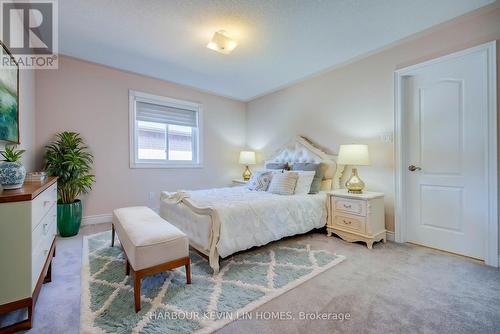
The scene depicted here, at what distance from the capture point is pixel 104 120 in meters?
3.59

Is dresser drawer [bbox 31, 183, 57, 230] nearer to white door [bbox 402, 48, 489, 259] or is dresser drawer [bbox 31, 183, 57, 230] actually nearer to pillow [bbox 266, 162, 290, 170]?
pillow [bbox 266, 162, 290, 170]

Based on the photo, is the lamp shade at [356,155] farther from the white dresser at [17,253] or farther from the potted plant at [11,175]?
the potted plant at [11,175]

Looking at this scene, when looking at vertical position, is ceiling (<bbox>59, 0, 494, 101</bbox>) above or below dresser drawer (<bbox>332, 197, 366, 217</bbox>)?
above

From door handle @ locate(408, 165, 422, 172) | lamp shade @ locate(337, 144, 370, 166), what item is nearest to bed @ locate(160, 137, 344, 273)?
lamp shade @ locate(337, 144, 370, 166)

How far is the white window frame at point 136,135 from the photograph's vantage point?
3.83 metres

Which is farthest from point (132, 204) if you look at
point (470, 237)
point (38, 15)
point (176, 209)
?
point (470, 237)

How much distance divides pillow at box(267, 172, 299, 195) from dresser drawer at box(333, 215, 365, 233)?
70cm

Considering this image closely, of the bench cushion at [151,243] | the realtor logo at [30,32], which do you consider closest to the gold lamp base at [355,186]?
the bench cushion at [151,243]

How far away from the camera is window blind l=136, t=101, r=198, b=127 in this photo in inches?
157

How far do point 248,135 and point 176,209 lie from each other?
10.2 feet

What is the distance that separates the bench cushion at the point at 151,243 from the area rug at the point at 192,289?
0.27m

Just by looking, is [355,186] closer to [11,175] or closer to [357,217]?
[357,217]

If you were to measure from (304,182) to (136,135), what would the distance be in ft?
9.76

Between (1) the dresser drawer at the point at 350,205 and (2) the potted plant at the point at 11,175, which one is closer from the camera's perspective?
(2) the potted plant at the point at 11,175
